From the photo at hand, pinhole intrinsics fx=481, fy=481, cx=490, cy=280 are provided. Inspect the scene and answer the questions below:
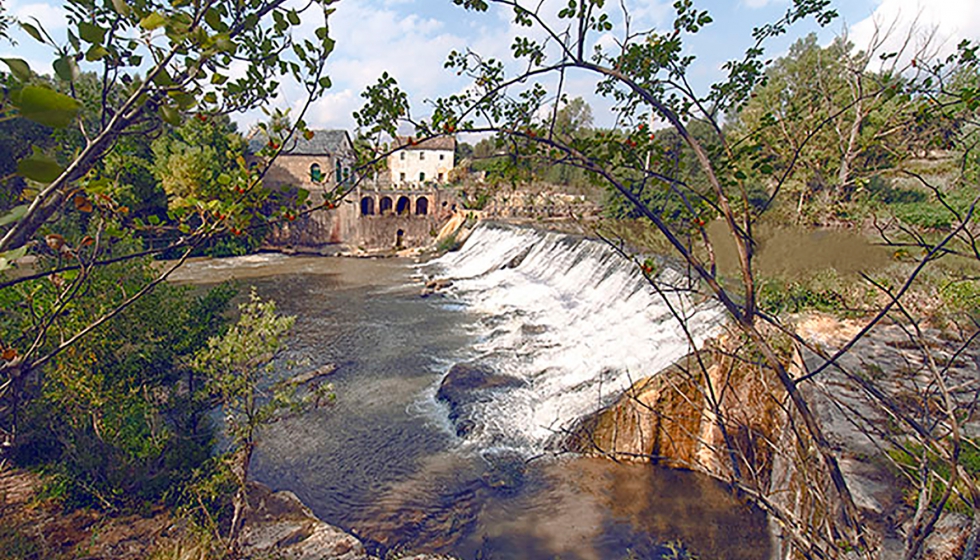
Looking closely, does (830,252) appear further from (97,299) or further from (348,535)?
(97,299)

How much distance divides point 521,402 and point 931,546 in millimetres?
6635

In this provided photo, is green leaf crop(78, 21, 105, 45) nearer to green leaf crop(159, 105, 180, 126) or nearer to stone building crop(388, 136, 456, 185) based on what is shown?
green leaf crop(159, 105, 180, 126)

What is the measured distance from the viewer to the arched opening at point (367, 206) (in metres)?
33.8

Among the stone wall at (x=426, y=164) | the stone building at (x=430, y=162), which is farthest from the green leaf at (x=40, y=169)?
the stone wall at (x=426, y=164)

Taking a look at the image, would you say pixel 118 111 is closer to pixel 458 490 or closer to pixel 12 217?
pixel 12 217

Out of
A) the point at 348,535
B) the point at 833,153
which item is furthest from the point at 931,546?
the point at 833,153

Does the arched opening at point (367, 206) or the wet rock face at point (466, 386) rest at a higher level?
the arched opening at point (367, 206)

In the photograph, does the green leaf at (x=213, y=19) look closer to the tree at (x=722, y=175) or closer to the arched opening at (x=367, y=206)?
the tree at (x=722, y=175)

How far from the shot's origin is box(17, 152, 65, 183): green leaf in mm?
993

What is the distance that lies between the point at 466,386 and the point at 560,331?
4.04 meters

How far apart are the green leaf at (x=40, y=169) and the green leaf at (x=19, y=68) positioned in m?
0.19

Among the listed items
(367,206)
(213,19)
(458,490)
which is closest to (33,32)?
(213,19)

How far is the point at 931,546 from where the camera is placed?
333cm

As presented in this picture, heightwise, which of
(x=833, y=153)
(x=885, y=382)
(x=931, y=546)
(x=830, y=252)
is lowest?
(x=931, y=546)
